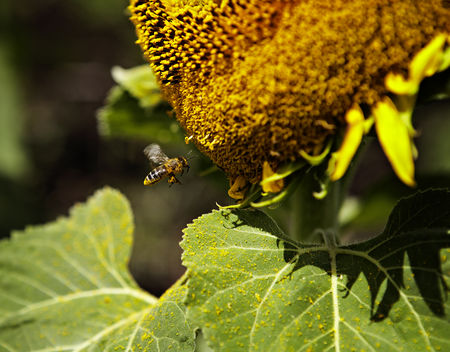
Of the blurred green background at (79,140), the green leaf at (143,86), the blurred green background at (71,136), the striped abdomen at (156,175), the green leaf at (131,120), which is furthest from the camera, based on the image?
the blurred green background at (71,136)

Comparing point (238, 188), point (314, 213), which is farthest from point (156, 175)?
point (314, 213)

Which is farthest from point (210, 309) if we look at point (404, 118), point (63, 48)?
point (63, 48)

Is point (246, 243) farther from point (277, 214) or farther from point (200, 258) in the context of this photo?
point (277, 214)

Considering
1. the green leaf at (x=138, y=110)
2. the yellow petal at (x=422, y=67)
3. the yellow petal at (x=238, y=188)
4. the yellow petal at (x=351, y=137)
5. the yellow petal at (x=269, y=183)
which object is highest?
the yellow petal at (x=422, y=67)

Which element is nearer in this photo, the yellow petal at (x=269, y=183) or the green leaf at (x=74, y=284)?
the yellow petal at (x=269, y=183)

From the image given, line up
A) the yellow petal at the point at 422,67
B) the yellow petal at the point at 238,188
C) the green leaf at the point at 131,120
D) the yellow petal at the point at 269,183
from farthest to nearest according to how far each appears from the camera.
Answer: the green leaf at the point at 131,120 < the yellow petal at the point at 238,188 < the yellow petal at the point at 269,183 < the yellow petal at the point at 422,67

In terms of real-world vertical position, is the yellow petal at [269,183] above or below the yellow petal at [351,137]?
below

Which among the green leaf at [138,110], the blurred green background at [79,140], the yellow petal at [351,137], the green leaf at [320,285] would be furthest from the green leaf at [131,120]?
the blurred green background at [79,140]

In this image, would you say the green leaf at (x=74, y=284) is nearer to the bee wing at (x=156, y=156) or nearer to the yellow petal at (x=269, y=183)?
the bee wing at (x=156, y=156)
